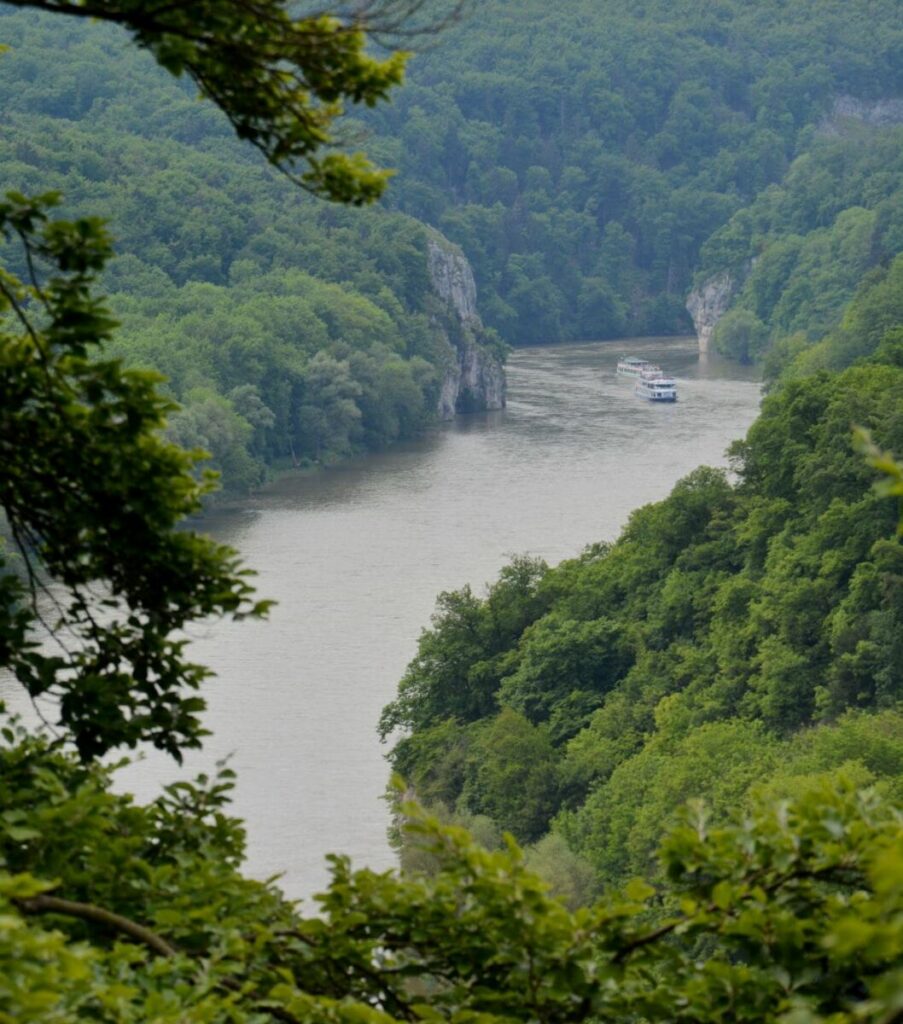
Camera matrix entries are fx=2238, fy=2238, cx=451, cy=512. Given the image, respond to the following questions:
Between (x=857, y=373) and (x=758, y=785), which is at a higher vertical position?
(x=857, y=373)

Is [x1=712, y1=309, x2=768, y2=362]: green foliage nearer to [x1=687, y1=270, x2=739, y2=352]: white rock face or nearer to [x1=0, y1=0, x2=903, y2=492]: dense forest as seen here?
[x1=0, y1=0, x2=903, y2=492]: dense forest

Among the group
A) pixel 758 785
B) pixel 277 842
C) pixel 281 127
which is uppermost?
pixel 281 127

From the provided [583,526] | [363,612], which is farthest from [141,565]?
[583,526]

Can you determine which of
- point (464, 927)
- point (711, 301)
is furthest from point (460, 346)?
point (464, 927)

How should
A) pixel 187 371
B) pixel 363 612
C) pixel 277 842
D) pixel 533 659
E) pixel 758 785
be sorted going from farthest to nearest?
pixel 187 371 < pixel 363 612 < pixel 533 659 < pixel 277 842 < pixel 758 785

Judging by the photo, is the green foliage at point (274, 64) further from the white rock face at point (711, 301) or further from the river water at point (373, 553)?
the white rock face at point (711, 301)

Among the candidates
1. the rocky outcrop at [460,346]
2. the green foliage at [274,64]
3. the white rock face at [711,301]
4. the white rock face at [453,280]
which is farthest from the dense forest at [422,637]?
the white rock face at [453,280]

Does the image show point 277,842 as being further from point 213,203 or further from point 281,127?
point 213,203
